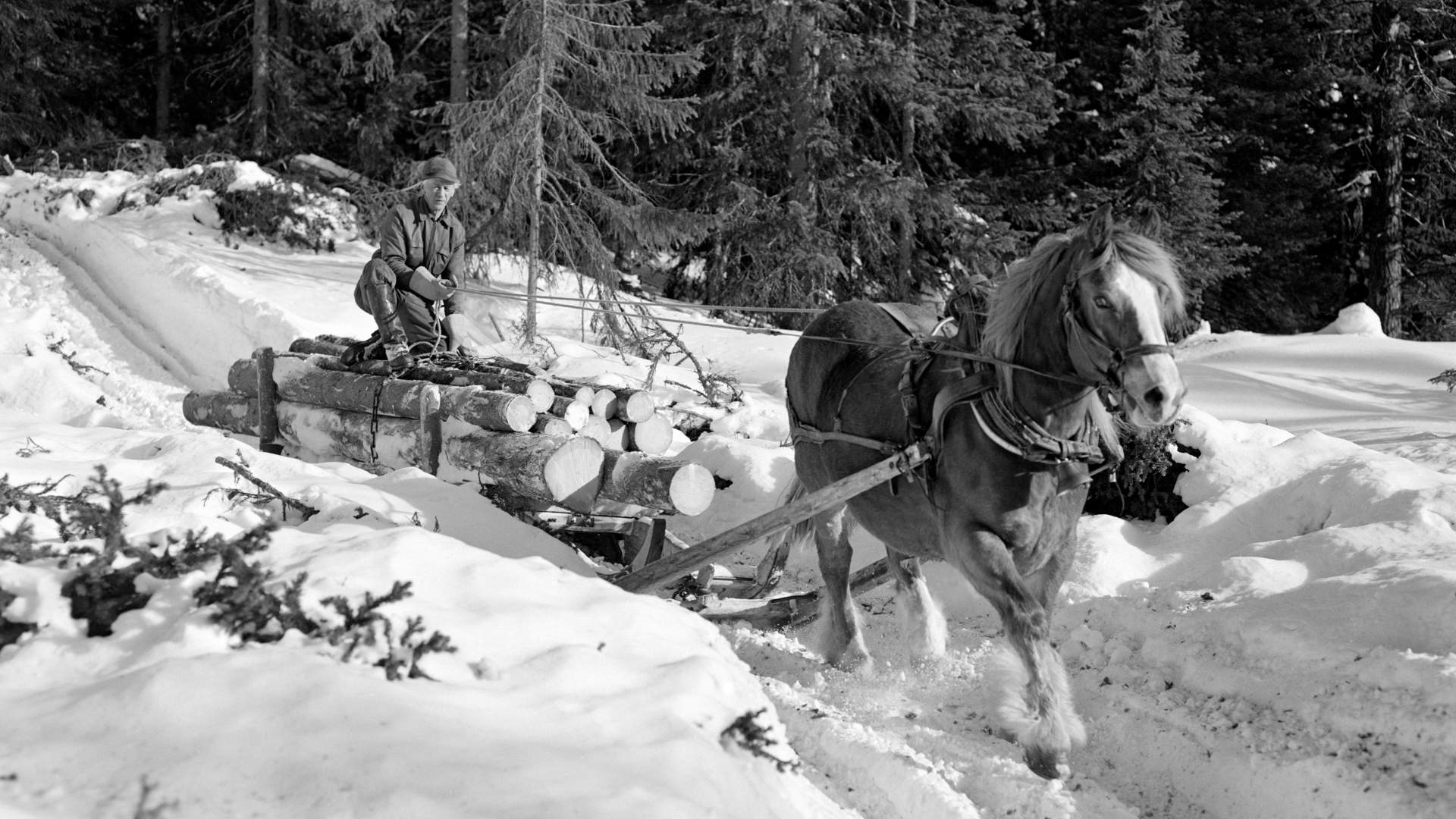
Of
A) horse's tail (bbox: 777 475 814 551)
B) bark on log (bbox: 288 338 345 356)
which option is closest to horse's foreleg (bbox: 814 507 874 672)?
horse's tail (bbox: 777 475 814 551)

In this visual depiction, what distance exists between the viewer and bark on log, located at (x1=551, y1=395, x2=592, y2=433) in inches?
282

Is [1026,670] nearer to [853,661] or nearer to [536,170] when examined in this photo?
[853,661]

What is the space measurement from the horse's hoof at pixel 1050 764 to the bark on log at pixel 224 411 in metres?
7.36

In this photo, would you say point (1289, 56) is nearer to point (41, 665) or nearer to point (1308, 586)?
point (1308, 586)

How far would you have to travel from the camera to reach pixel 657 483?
6.15m

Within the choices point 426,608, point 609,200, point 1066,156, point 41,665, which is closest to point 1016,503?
point 426,608

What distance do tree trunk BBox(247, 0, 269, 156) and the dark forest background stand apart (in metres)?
0.05

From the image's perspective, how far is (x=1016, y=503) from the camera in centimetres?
414

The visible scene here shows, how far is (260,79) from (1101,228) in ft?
65.7

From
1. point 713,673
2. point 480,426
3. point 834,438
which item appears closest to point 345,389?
point 480,426

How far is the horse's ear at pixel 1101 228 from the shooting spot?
3.82 m

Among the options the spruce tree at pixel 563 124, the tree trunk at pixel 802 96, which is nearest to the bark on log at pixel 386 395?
the spruce tree at pixel 563 124

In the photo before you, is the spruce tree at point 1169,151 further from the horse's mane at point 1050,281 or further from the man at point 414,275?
the horse's mane at point 1050,281

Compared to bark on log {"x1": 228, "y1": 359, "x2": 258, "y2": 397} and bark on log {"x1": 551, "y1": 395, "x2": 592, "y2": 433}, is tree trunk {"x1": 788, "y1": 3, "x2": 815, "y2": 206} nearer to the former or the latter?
bark on log {"x1": 228, "y1": 359, "x2": 258, "y2": 397}
